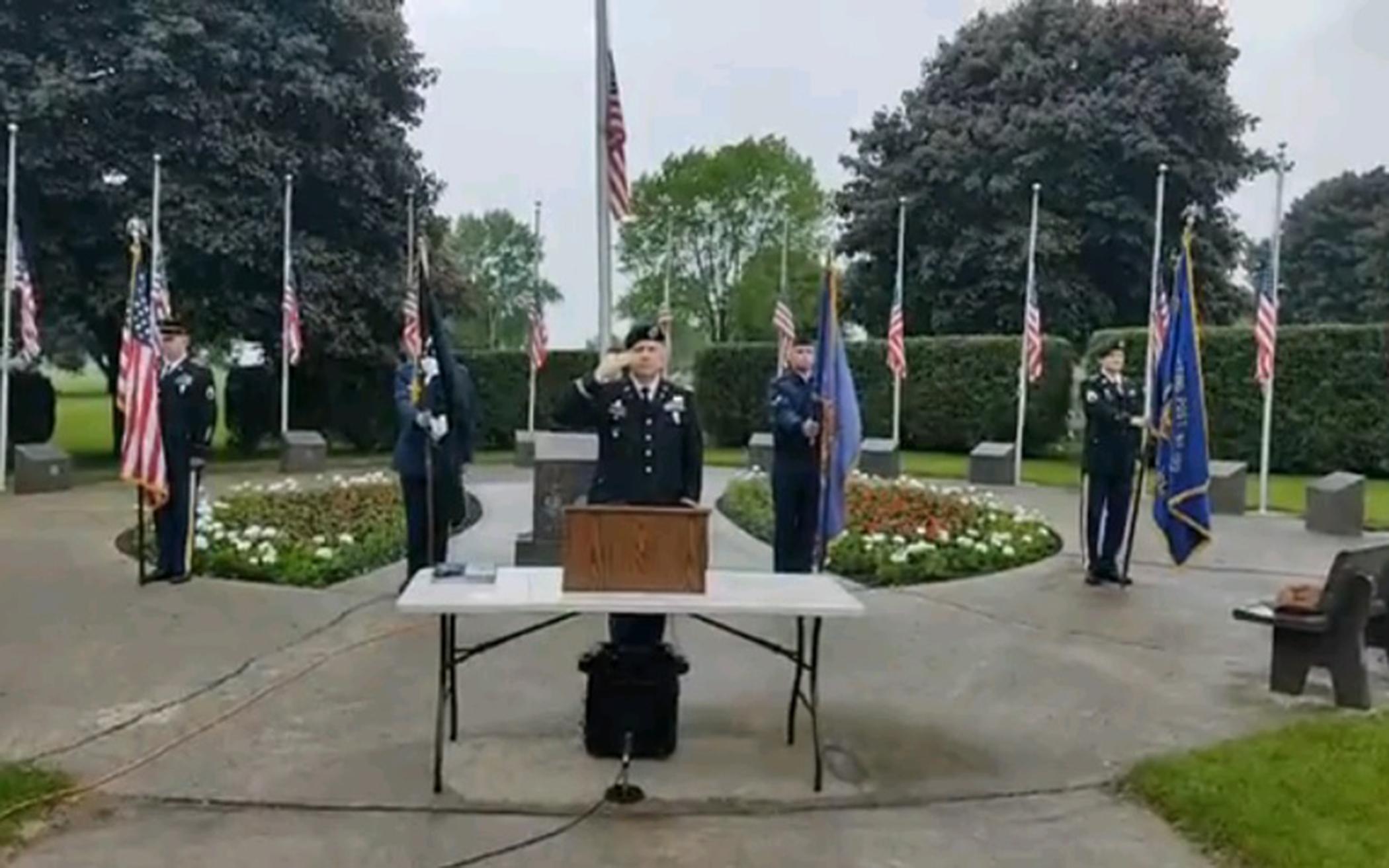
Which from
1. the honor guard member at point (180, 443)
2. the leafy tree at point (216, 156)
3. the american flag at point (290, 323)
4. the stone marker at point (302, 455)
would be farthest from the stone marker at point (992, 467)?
the honor guard member at point (180, 443)

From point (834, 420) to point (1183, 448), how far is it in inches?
96.8

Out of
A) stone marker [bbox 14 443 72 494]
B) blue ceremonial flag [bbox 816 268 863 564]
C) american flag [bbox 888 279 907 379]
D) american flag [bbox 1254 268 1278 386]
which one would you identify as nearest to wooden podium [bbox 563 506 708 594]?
blue ceremonial flag [bbox 816 268 863 564]

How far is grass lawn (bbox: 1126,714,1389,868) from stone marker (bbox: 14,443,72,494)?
598 inches

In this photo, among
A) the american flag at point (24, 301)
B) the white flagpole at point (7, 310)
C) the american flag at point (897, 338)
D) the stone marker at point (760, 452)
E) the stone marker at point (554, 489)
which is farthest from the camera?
the american flag at point (897, 338)

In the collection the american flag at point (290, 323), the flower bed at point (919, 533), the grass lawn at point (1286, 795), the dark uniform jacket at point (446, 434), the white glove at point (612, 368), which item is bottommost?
the grass lawn at point (1286, 795)

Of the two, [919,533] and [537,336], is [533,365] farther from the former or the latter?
[919,533]

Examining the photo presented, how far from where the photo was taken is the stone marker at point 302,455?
20.6 metres

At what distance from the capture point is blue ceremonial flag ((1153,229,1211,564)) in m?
8.58

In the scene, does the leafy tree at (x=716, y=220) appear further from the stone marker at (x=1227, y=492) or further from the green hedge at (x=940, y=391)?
the stone marker at (x=1227, y=492)

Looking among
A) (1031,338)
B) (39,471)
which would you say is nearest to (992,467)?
(1031,338)

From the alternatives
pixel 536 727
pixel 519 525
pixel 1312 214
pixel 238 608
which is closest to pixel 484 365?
pixel 519 525

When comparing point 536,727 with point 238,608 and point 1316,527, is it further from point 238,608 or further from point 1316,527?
point 1316,527

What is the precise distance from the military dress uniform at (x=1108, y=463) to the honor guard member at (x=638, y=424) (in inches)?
195

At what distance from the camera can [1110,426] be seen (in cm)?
962
